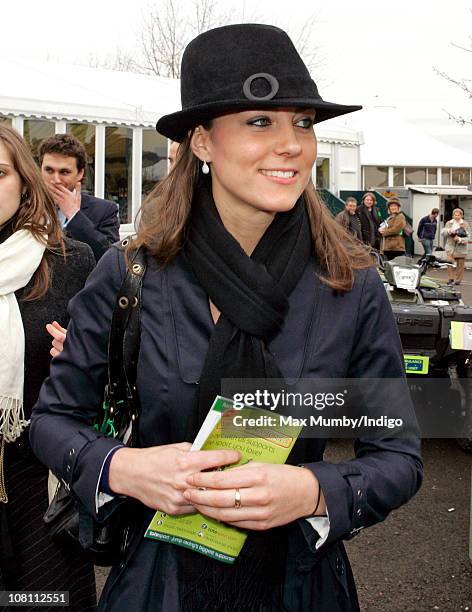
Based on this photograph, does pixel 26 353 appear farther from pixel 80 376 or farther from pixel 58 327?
pixel 80 376

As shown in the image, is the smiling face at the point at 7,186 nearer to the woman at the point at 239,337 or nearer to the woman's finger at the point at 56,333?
the woman's finger at the point at 56,333

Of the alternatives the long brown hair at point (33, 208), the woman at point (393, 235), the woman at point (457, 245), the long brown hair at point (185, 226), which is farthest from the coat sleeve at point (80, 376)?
the woman at point (457, 245)

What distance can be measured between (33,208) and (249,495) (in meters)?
1.71

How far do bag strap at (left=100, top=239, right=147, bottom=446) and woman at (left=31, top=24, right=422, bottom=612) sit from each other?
0.07 feet

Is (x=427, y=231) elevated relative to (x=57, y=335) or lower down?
lower down

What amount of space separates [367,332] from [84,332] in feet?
2.16

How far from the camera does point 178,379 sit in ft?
5.18

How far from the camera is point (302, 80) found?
1.61 meters

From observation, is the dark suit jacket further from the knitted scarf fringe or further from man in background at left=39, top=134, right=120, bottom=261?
the knitted scarf fringe

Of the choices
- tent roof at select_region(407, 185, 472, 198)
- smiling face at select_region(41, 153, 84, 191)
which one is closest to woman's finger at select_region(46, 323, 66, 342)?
smiling face at select_region(41, 153, 84, 191)

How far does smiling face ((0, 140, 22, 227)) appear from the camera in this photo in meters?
2.58

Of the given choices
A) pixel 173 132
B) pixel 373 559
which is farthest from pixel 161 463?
pixel 373 559

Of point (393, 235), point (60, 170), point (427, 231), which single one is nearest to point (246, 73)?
point (60, 170)

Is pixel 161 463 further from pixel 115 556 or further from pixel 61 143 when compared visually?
pixel 61 143
